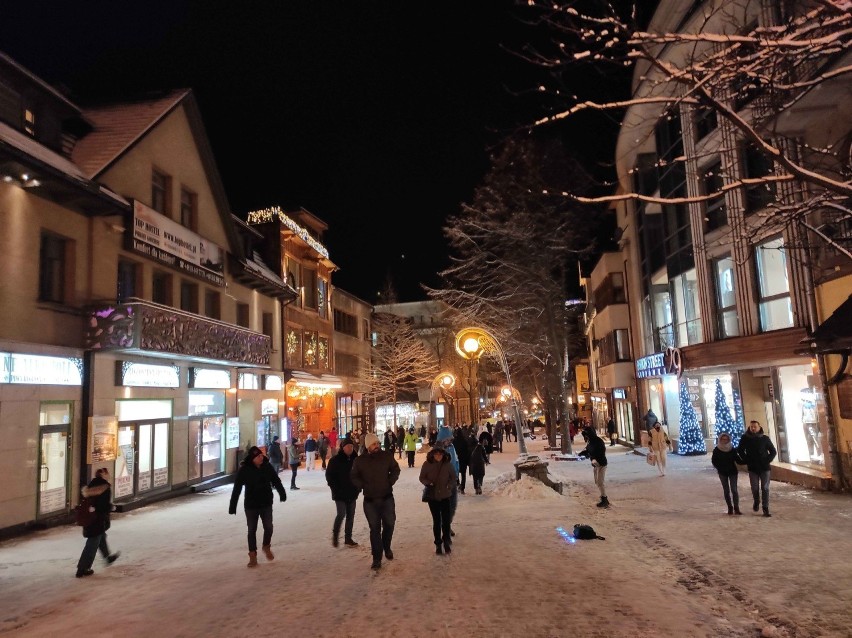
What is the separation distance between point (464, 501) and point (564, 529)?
4.46 m

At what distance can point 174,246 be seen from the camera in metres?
18.3

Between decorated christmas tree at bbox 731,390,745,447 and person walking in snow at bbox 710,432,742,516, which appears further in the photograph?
decorated christmas tree at bbox 731,390,745,447

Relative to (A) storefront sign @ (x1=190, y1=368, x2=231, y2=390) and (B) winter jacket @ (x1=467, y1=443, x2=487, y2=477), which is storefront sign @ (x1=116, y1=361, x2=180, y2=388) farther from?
(B) winter jacket @ (x1=467, y1=443, x2=487, y2=477)

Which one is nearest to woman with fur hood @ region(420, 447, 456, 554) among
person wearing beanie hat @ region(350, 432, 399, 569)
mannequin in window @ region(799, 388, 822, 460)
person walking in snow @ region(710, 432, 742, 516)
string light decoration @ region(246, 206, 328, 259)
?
person wearing beanie hat @ region(350, 432, 399, 569)

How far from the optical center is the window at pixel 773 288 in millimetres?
16422

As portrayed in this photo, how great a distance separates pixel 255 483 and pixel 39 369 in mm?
6870

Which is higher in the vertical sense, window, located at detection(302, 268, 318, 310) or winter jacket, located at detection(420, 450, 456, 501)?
window, located at detection(302, 268, 318, 310)

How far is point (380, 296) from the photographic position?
49156mm

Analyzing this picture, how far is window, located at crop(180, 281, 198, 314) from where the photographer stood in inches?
776

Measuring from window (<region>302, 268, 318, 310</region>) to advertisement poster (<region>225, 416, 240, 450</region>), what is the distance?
975cm

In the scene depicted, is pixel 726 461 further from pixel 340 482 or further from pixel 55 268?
pixel 55 268

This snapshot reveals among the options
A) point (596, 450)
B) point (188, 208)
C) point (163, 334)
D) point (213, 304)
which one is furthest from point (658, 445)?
point (188, 208)

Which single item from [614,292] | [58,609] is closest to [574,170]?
[614,292]

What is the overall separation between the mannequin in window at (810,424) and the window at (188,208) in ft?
62.4
